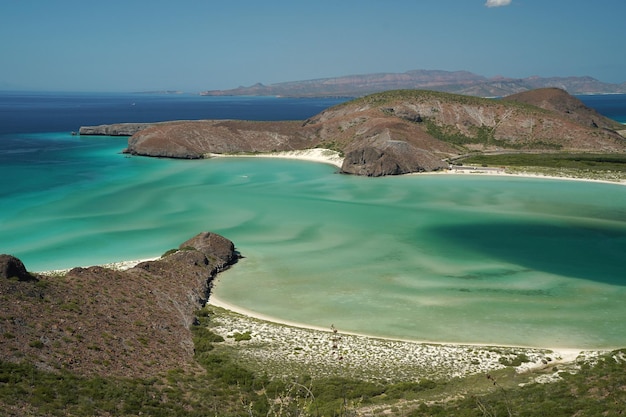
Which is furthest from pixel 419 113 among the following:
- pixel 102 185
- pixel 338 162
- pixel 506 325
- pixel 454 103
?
pixel 506 325

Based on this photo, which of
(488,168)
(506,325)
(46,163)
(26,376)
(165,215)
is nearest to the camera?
(26,376)

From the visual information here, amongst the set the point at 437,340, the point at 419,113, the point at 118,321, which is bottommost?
the point at 437,340

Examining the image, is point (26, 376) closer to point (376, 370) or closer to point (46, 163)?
point (376, 370)

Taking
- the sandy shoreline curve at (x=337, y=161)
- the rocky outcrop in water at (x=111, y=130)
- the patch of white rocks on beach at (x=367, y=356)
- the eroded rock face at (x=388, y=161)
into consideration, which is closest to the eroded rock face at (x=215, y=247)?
the patch of white rocks on beach at (x=367, y=356)

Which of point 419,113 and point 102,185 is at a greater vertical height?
point 419,113

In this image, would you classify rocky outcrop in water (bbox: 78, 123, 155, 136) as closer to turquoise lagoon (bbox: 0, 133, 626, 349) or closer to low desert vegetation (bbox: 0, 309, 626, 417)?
turquoise lagoon (bbox: 0, 133, 626, 349)

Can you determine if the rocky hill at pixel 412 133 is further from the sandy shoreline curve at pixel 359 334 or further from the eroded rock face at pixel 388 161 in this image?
the sandy shoreline curve at pixel 359 334
